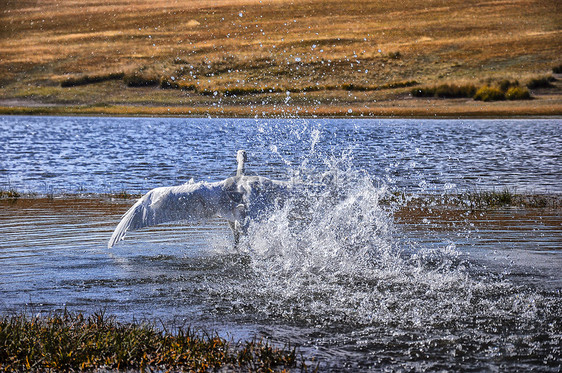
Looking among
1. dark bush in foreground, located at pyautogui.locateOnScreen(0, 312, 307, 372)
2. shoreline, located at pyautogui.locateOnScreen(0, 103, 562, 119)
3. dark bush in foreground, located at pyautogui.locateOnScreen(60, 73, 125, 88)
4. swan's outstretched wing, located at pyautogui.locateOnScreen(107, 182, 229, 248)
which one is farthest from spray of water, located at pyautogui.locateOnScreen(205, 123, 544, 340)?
dark bush in foreground, located at pyautogui.locateOnScreen(60, 73, 125, 88)

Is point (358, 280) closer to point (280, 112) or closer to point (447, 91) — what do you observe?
point (447, 91)

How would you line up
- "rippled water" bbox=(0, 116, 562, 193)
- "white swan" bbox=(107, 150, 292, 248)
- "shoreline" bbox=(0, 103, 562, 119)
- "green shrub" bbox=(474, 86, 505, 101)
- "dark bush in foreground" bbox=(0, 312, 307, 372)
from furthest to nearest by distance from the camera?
"green shrub" bbox=(474, 86, 505, 101) < "shoreline" bbox=(0, 103, 562, 119) < "rippled water" bbox=(0, 116, 562, 193) < "white swan" bbox=(107, 150, 292, 248) < "dark bush in foreground" bbox=(0, 312, 307, 372)

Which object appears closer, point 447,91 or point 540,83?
point 540,83

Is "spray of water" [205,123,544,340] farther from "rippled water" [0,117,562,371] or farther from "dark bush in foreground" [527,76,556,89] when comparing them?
"dark bush in foreground" [527,76,556,89]

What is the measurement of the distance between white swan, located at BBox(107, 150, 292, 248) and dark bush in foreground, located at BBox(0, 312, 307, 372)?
3.82 meters

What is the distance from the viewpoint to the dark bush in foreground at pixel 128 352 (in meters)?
6.66

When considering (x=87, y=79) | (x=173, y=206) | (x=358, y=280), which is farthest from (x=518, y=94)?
(x=358, y=280)

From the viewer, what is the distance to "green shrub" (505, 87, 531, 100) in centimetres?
5138

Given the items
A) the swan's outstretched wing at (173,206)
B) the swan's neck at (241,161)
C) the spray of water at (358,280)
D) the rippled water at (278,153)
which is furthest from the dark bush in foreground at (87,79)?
the swan's outstretched wing at (173,206)

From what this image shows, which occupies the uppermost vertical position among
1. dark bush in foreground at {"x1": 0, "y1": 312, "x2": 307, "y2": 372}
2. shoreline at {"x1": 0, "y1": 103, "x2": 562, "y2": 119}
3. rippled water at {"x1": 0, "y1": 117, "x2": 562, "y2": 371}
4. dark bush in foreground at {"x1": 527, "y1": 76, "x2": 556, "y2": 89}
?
dark bush in foreground at {"x1": 527, "y1": 76, "x2": 556, "y2": 89}

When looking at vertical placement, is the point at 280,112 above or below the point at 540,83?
below

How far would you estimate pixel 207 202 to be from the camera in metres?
11.1

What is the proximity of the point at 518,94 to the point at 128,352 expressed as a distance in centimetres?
4880

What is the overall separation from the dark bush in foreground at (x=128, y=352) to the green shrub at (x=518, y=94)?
1882 inches
